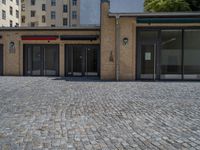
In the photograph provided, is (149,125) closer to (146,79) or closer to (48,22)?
(146,79)

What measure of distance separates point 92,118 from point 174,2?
84.4ft

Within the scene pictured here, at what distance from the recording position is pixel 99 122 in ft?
21.9

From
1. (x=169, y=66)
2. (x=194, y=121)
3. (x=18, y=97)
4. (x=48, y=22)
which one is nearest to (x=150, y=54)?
(x=169, y=66)

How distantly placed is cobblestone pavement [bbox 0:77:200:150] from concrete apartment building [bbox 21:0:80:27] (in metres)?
55.6

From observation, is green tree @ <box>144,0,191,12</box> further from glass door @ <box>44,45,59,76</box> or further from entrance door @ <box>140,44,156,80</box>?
glass door @ <box>44,45,59,76</box>

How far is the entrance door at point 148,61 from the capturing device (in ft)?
57.9

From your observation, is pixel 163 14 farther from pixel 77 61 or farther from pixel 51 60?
pixel 51 60

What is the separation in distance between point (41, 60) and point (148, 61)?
8.29 meters

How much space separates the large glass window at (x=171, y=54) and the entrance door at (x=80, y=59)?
531cm

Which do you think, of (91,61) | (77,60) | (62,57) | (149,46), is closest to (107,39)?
(149,46)

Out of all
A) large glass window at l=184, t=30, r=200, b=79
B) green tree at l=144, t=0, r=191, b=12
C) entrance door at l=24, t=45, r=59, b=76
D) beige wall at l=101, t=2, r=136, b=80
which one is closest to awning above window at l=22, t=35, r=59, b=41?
entrance door at l=24, t=45, r=59, b=76

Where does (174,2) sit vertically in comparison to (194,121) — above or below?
above

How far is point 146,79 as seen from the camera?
17.7m

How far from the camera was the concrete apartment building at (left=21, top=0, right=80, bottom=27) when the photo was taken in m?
64.3
